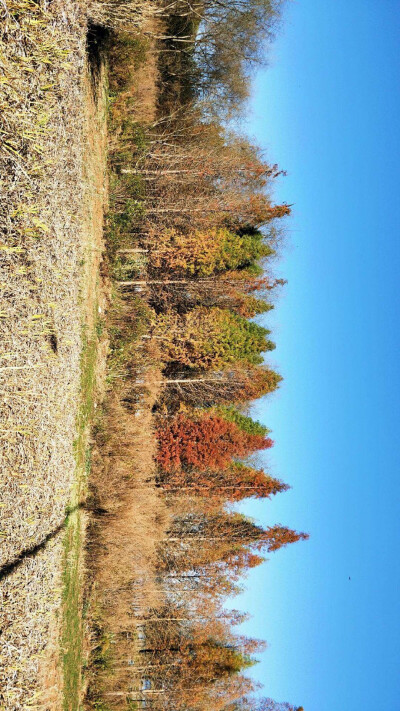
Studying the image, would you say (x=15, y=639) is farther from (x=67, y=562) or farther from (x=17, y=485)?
(x=67, y=562)

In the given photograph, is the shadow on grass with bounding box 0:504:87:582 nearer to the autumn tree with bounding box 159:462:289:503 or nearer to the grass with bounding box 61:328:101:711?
the grass with bounding box 61:328:101:711

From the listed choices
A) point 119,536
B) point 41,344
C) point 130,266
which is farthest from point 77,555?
point 130,266

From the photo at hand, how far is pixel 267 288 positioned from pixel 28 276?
38.6 feet

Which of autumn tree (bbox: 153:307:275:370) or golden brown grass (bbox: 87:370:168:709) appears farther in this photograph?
autumn tree (bbox: 153:307:275:370)

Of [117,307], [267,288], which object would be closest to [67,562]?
[117,307]

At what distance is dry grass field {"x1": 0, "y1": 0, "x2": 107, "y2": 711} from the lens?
6.09 m

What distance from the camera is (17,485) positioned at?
21.6ft

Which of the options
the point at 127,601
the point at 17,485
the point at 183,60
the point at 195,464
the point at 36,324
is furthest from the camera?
the point at 183,60

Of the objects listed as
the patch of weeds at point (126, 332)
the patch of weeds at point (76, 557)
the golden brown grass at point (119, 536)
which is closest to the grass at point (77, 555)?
the patch of weeds at point (76, 557)

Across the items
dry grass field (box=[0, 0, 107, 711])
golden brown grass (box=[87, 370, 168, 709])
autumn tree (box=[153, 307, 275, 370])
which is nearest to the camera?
dry grass field (box=[0, 0, 107, 711])

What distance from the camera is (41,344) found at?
7301mm

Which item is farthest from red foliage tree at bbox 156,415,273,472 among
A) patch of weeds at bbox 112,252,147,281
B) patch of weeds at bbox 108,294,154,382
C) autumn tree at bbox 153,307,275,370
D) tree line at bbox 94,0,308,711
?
patch of weeds at bbox 112,252,147,281

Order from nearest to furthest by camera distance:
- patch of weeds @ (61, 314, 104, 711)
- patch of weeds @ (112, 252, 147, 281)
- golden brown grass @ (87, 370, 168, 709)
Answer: patch of weeds @ (61, 314, 104, 711)
golden brown grass @ (87, 370, 168, 709)
patch of weeds @ (112, 252, 147, 281)

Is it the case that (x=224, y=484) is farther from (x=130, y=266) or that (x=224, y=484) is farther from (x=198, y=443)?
(x=130, y=266)
